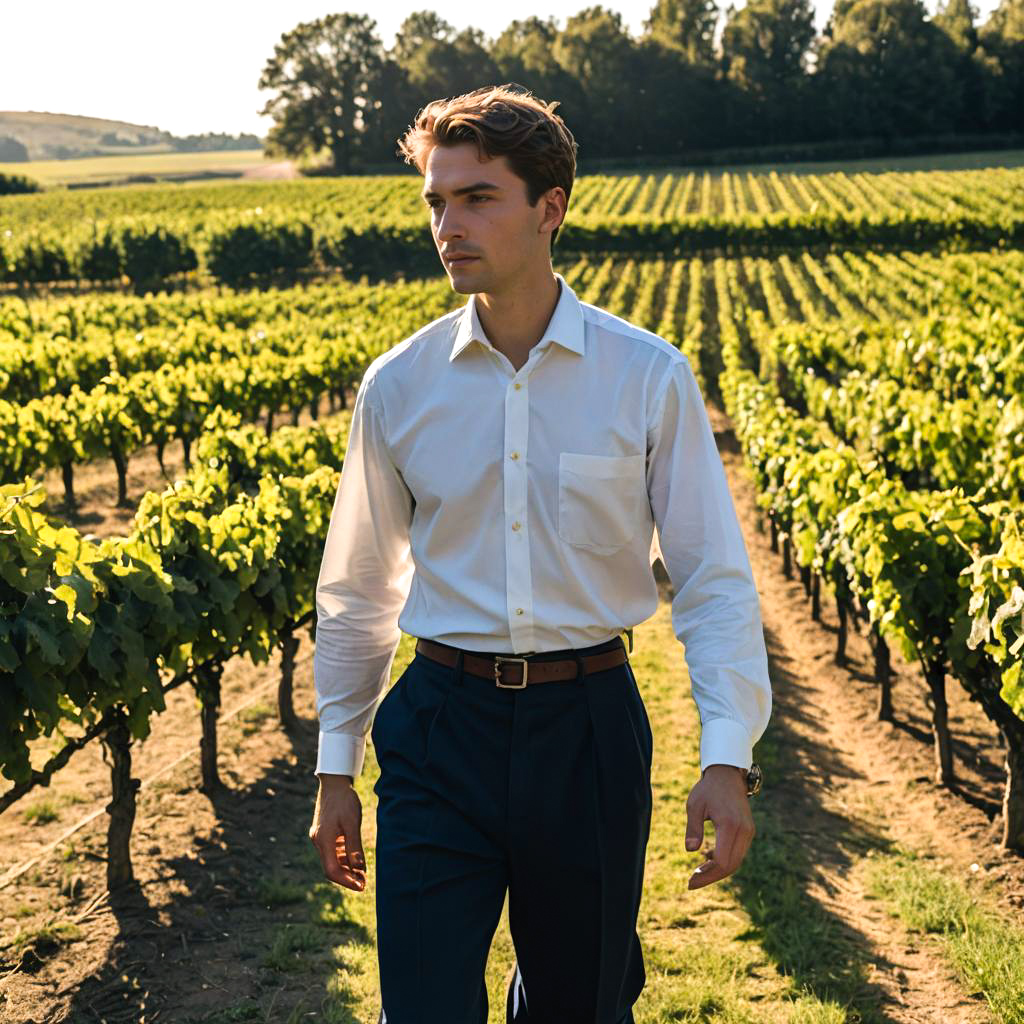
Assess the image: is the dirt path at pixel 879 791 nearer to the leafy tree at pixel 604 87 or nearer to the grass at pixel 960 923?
the grass at pixel 960 923

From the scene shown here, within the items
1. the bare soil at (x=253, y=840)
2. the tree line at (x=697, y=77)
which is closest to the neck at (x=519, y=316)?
the bare soil at (x=253, y=840)

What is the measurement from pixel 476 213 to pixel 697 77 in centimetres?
8369

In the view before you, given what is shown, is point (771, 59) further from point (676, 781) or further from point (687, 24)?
point (676, 781)

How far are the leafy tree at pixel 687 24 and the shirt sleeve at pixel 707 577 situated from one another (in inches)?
3532

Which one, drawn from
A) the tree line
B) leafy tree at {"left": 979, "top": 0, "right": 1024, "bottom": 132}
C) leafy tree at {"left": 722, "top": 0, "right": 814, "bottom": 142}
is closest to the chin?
the tree line

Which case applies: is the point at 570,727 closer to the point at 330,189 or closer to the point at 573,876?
the point at 573,876

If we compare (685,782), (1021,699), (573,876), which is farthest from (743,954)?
(573,876)

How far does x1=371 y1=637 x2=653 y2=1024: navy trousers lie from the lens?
2.30 m

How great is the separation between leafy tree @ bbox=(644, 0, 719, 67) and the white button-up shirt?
8962 centimetres

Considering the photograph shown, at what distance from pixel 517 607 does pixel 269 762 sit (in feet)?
18.5

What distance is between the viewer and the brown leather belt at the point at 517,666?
2.40 m

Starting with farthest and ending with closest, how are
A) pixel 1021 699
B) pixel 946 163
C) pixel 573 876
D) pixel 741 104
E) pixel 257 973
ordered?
pixel 741 104 < pixel 946 163 < pixel 1021 699 < pixel 257 973 < pixel 573 876

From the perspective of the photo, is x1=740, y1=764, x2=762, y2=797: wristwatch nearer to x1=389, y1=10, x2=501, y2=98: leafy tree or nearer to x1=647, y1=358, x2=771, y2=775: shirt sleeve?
x1=647, y1=358, x2=771, y2=775: shirt sleeve

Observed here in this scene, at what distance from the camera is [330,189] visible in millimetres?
74188
